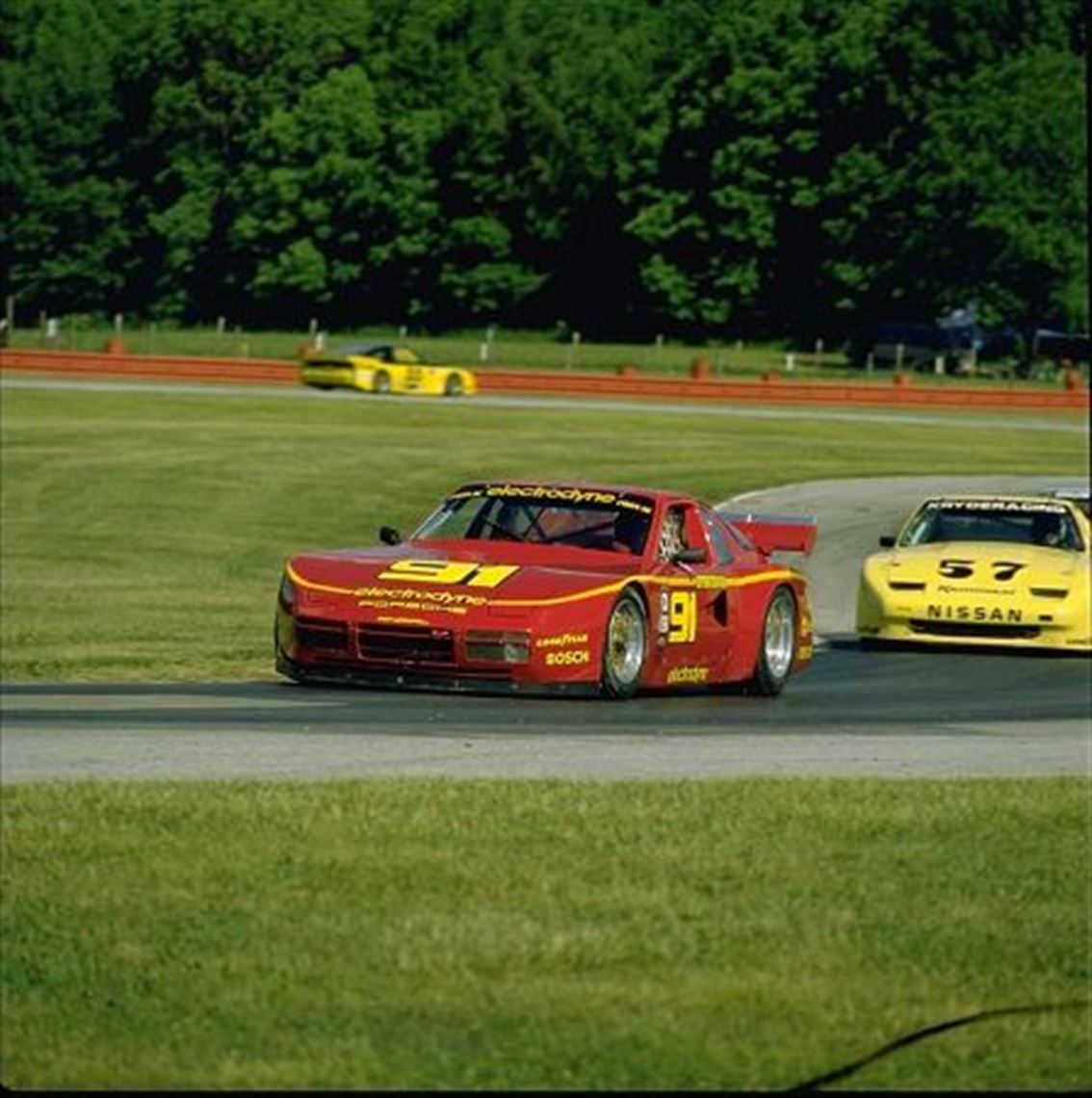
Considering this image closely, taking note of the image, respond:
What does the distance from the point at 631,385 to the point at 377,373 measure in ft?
19.1

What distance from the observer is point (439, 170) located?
3479 inches

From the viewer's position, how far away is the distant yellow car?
63781 millimetres

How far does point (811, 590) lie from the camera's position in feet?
102

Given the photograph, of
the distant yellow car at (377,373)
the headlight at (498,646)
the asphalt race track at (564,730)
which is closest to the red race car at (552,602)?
the headlight at (498,646)

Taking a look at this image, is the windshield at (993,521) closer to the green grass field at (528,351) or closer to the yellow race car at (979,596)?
the yellow race car at (979,596)

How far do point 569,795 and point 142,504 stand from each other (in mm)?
29697

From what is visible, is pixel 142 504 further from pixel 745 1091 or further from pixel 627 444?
pixel 745 1091

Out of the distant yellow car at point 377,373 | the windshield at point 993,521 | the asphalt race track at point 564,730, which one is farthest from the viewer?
the distant yellow car at point 377,373

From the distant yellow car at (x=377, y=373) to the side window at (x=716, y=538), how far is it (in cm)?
4489

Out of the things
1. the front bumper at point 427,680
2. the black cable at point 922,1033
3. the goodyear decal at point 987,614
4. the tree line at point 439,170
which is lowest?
the goodyear decal at point 987,614

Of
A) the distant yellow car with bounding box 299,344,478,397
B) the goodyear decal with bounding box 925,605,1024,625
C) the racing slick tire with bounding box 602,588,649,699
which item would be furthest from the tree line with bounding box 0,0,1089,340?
the racing slick tire with bounding box 602,588,649,699

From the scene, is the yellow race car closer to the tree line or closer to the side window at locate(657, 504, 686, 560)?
the side window at locate(657, 504, 686, 560)

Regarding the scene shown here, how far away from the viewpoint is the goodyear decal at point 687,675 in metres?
18.0

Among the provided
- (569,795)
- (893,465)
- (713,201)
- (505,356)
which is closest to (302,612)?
(569,795)
